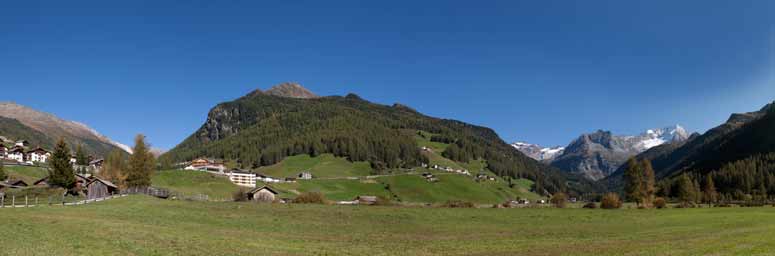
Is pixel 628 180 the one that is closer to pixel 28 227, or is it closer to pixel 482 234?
pixel 482 234

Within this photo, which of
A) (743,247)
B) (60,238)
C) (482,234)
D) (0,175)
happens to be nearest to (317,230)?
(482,234)

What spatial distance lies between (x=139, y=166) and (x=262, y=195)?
28.1 m

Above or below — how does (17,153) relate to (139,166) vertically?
above

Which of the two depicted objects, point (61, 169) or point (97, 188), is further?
point (61, 169)

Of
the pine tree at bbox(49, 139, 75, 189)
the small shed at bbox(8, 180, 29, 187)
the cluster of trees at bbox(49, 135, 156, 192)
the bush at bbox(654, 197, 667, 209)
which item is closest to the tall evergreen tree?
the bush at bbox(654, 197, 667, 209)

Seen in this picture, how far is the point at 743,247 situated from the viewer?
30.2 metres

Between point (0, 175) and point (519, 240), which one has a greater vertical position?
point (0, 175)

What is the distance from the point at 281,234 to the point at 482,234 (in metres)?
18.3

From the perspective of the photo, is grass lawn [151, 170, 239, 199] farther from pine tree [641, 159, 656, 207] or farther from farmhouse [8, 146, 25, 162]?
pine tree [641, 159, 656, 207]

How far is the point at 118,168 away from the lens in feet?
405

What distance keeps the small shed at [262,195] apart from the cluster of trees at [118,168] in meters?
23.0

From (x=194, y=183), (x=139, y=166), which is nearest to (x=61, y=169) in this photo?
(x=139, y=166)

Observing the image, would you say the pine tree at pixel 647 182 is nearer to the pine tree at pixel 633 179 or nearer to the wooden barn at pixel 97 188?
the pine tree at pixel 633 179

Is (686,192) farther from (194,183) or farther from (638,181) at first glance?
(194,183)
